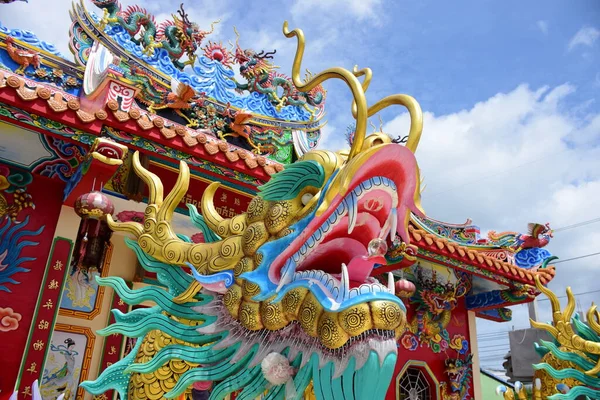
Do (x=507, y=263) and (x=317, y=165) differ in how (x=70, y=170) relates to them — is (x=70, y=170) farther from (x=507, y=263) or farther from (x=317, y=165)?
(x=507, y=263)

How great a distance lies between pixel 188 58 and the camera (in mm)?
5812

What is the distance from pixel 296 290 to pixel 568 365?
12.7 feet

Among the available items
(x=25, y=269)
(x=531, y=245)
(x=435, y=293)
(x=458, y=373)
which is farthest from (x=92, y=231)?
(x=531, y=245)

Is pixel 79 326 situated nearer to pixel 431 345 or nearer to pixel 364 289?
pixel 364 289

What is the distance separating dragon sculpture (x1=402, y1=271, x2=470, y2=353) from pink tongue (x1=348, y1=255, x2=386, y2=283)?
5116 mm

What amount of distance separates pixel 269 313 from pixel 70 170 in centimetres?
304

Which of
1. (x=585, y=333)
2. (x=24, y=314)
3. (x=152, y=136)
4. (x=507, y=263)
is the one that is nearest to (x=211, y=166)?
(x=152, y=136)

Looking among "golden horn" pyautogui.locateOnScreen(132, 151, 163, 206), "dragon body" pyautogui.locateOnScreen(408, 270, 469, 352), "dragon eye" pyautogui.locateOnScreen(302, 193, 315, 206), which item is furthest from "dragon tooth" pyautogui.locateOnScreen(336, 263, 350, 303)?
"dragon body" pyautogui.locateOnScreen(408, 270, 469, 352)

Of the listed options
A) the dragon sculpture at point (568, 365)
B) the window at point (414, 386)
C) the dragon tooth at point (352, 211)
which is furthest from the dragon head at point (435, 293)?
the dragon tooth at point (352, 211)

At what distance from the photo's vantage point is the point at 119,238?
16.6 feet

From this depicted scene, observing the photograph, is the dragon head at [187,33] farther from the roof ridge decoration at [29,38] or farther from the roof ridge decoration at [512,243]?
the roof ridge decoration at [512,243]

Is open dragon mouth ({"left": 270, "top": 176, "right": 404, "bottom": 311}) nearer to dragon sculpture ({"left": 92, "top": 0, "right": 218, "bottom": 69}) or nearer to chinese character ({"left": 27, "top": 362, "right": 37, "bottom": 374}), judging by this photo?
chinese character ({"left": 27, "top": 362, "right": 37, "bottom": 374})

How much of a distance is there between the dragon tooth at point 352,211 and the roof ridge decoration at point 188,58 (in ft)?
10.5

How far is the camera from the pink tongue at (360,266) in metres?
2.04
